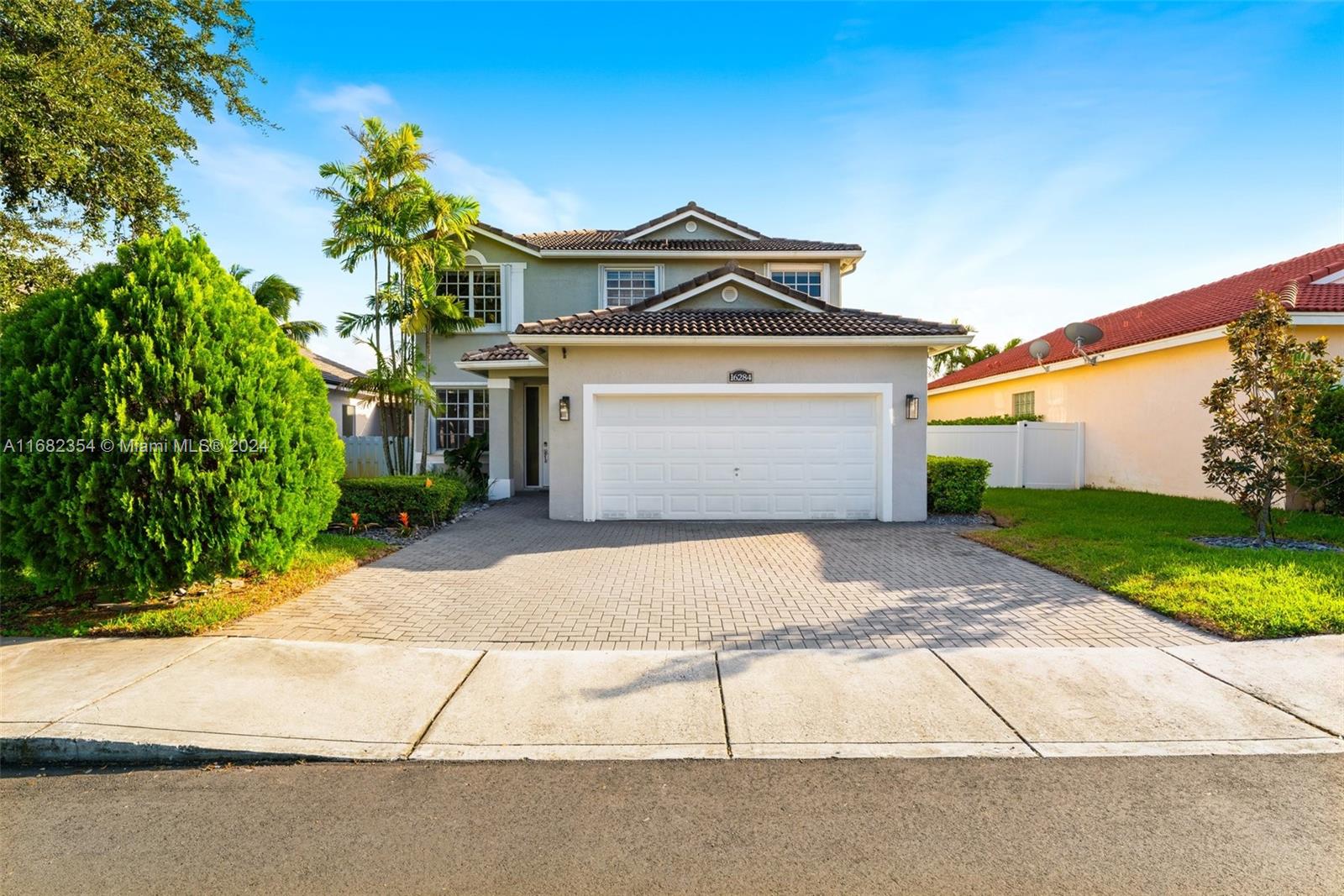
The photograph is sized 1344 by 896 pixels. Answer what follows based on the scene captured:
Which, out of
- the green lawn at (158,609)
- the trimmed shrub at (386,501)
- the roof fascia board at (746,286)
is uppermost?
the roof fascia board at (746,286)

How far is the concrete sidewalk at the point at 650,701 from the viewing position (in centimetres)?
376

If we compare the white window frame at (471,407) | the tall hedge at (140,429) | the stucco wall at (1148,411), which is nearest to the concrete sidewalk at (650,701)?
the tall hedge at (140,429)

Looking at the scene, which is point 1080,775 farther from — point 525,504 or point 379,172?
point 379,172

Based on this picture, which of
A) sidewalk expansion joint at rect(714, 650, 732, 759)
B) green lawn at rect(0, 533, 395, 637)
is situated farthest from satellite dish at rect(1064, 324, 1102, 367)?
green lawn at rect(0, 533, 395, 637)

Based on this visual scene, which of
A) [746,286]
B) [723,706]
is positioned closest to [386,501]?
[746,286]

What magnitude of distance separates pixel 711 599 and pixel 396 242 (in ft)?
37.5

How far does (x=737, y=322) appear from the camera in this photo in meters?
12.3

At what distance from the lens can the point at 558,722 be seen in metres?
4.05

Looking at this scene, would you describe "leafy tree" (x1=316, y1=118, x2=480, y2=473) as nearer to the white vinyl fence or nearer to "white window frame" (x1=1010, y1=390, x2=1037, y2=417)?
the white vinyl fence

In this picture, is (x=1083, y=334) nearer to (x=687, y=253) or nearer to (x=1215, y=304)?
(x=1215, y=304)

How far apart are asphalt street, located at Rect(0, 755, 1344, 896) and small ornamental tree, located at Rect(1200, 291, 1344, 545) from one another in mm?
7047

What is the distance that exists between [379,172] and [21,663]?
39.5 ft

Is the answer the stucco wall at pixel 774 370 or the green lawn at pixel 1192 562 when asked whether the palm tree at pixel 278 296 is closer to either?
the stucco wall at pixel 774 370

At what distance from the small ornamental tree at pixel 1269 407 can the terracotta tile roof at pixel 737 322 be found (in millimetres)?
3891
